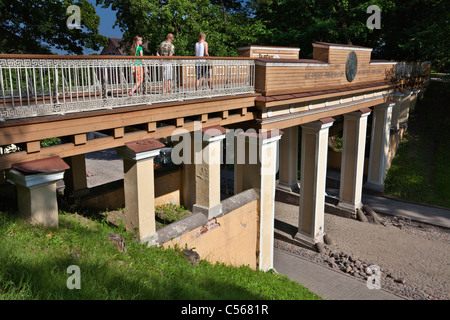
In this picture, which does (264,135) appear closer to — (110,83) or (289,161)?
(110,83)

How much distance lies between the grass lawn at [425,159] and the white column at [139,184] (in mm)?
16204

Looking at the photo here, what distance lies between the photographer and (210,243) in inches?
396

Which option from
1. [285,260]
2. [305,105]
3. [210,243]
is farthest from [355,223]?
[210,243]

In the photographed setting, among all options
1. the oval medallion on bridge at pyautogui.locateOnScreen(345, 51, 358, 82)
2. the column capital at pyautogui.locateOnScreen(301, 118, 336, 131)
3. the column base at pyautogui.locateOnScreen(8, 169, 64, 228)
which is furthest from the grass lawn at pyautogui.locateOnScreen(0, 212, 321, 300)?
the oval medallion on bridge at pyautogui.locateOnScreen(345, 51, 358, 82)

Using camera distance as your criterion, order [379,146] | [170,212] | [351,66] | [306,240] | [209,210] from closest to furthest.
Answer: [209,210] → [170,212] → [351,66] → [306,240] → [379,146]

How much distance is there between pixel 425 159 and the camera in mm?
22594

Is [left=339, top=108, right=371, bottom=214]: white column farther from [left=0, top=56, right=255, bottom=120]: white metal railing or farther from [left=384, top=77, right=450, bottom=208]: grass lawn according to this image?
[left=0, top=56, right=255, bottom=120]: white metal railing

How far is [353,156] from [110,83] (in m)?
11.9

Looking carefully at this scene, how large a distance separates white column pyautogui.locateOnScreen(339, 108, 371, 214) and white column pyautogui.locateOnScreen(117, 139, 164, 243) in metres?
10.9

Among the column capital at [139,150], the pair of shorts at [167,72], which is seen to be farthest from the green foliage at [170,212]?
the pair of shorts at [167,72]

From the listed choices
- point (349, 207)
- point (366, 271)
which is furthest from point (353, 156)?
point (366, 271)

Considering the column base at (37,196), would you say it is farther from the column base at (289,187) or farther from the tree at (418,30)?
the tree at (418,30)
